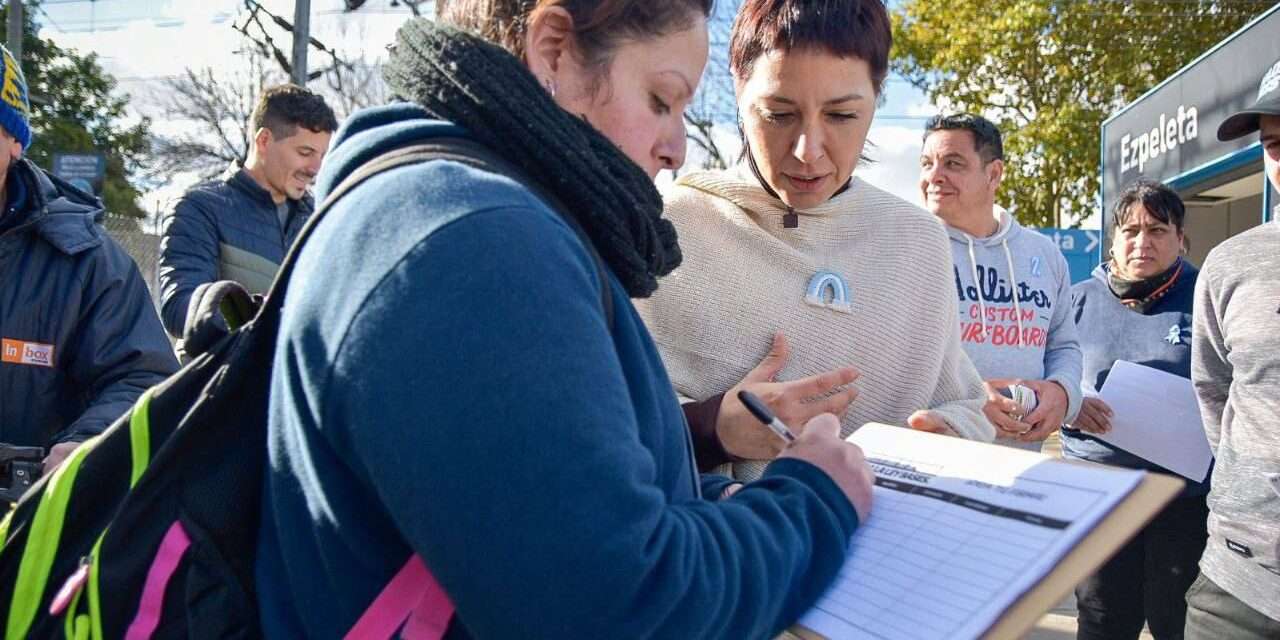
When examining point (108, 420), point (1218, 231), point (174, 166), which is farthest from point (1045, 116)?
point (174, 166)

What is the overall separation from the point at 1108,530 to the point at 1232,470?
73.3 inches

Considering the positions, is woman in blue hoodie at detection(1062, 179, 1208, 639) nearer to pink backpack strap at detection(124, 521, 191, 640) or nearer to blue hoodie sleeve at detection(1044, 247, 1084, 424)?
blue hoodie sleeve at detection(1044, 247, 1084, 424)

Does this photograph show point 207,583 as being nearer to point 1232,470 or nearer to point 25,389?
point 25,389

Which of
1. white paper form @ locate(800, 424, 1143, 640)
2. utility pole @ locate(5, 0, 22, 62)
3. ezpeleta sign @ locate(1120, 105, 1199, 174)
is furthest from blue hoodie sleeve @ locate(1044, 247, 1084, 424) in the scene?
utility pole @ locate(5, 0, 22, 62)

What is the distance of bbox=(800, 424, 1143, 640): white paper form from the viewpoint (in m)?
1.04

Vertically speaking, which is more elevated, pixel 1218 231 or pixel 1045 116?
pixel 1045 116

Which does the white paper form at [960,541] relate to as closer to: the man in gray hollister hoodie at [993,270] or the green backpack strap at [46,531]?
the green backpack strap at [46,531]

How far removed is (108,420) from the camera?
7.53ft

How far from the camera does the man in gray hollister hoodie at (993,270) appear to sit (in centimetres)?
353

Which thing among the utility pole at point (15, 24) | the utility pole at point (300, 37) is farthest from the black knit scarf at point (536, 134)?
the utility pole at point (15, 24)

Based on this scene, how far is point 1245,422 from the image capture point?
256 cm

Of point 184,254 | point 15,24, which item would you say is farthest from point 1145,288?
point 15,24

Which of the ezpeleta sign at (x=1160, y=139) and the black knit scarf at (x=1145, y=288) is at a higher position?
the ezpeleta sign at (x=1160, y=139)

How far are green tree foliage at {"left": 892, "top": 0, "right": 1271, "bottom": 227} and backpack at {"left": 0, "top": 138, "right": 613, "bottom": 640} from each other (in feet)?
50.8
